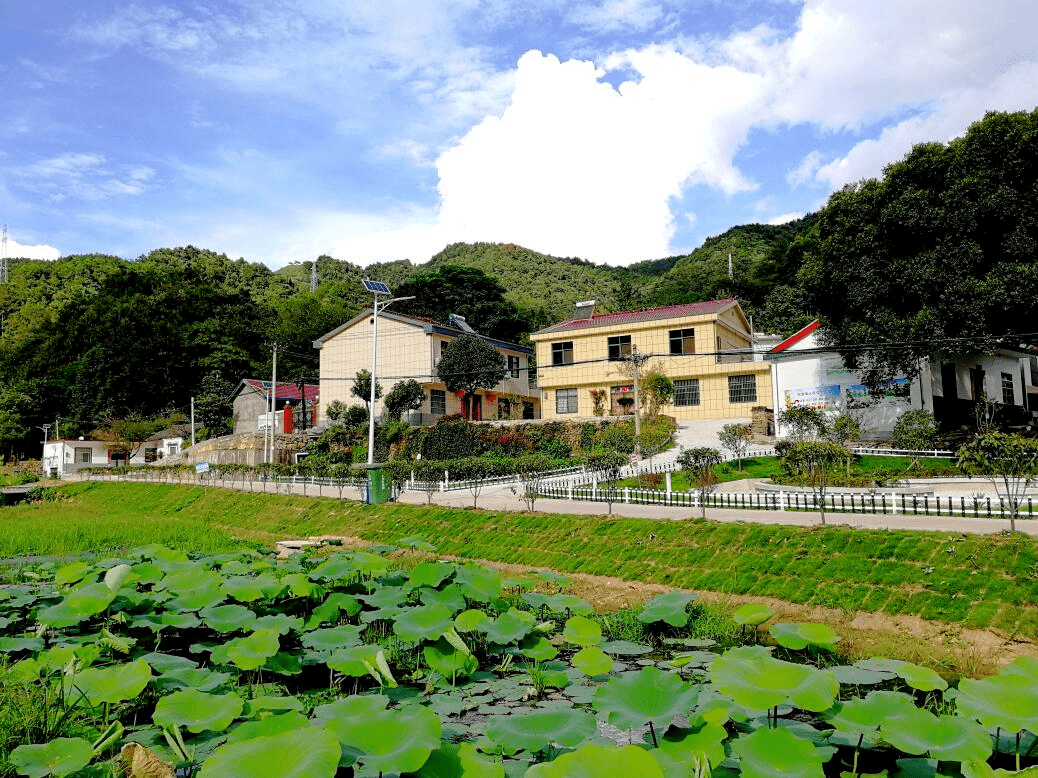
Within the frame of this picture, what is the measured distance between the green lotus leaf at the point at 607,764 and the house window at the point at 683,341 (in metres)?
29.4

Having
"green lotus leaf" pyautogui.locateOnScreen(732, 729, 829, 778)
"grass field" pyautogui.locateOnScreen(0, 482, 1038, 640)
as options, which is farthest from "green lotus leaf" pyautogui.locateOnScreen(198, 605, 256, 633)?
"grass field" pyautogui.locateOnScreen(0, 482, 1038, 640)

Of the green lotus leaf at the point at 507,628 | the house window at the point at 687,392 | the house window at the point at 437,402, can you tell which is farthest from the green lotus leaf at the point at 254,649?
the house window at the point at 437,402

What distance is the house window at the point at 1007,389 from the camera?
25328 millimetres

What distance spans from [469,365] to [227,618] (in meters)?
27.2

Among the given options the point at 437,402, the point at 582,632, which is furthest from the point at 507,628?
the point at 437,402

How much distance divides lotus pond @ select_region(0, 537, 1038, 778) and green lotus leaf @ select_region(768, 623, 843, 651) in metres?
0.02

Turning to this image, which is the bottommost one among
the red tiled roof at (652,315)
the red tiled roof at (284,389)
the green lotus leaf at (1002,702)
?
the green lotus leaf at (1002,702)

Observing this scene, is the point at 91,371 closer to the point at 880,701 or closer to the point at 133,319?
the point at 133,319

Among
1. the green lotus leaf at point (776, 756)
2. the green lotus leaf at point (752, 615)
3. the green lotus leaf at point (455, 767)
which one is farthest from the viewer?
the green lotus leaf at point (752, 615)

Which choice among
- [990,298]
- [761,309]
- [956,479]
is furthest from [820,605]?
[761,309]

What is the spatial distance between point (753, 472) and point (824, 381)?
694 centimetres

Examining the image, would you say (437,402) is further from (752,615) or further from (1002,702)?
(1002,702)

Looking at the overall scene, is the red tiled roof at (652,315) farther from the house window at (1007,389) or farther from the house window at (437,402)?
the house window at (1007,389)

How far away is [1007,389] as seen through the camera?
2564cm
